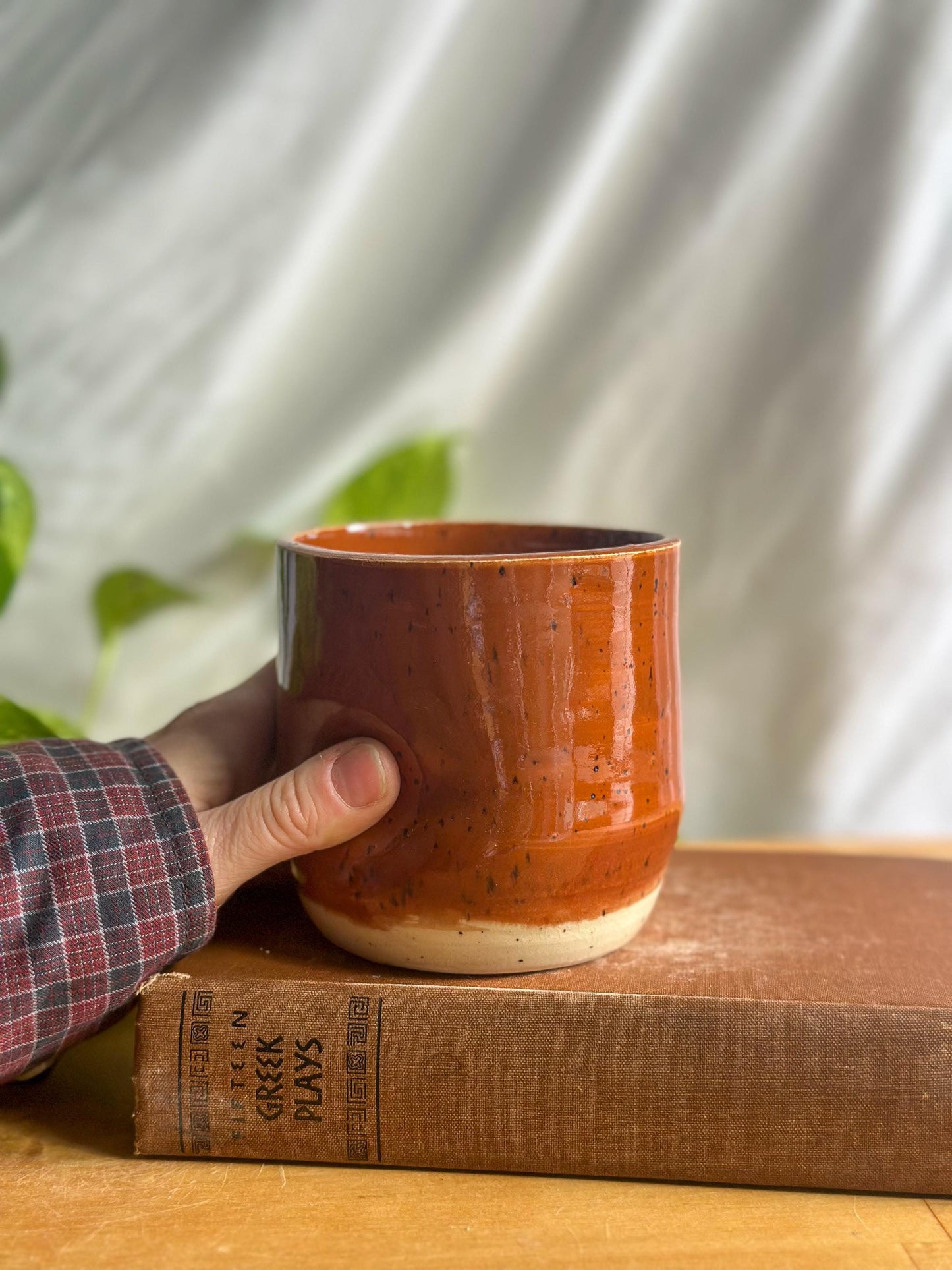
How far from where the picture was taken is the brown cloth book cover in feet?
1.49

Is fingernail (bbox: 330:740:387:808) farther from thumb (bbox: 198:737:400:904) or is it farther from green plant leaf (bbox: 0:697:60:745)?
green plant leaf (bbox: 0:697:60:745)

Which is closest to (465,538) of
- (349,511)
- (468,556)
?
(468,556)

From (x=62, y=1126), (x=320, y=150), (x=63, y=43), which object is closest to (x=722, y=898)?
(x=62, y=1126)

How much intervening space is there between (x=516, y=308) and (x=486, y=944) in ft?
1.79

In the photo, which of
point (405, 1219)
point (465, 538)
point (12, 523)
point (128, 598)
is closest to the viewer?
point (405, 1219)

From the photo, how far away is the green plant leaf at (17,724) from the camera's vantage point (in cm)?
66

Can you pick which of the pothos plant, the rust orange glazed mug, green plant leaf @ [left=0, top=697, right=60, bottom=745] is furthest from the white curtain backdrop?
the rust orange glazed mug

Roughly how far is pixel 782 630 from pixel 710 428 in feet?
0.55

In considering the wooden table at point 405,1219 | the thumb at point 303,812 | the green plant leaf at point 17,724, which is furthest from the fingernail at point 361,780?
the green plant leaf at point 17,724

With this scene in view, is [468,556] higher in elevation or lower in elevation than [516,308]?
lower

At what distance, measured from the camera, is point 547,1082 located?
466 millimetres

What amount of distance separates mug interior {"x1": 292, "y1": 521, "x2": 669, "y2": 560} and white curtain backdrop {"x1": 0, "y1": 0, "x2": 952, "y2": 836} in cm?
28

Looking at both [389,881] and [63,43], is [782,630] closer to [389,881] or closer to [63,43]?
[389,881]

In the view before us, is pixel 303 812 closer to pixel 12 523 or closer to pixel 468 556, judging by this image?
pixel 468 556
